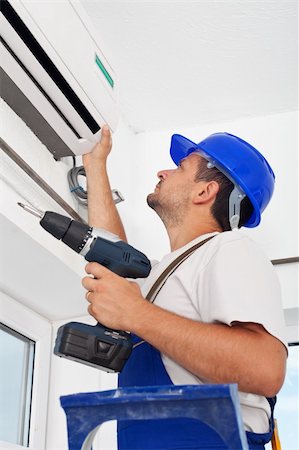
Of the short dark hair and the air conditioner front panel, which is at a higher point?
the air conditioner front panel

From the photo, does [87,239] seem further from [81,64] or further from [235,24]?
[235,24]

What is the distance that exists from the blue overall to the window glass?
584mm

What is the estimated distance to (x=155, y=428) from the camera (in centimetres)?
107

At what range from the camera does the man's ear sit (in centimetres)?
168

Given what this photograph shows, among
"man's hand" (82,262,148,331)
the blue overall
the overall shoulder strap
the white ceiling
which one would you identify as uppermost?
the white ceiling

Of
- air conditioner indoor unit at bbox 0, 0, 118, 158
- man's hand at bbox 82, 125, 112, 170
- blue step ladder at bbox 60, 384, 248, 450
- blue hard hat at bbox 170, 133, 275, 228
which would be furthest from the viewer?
man's hand at bbox 82, 125, 112, 170

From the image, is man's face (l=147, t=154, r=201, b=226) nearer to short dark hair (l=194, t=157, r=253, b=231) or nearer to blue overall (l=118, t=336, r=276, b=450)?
short dark hair (l=194, t=157, r=253, b=231)

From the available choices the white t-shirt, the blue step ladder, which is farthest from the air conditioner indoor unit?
the blue step ladder

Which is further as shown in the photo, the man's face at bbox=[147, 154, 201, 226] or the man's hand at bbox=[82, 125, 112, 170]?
the man's hand at bbox=[82, 125, 112, 170]

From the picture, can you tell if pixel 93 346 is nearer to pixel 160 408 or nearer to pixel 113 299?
pixel 113 299

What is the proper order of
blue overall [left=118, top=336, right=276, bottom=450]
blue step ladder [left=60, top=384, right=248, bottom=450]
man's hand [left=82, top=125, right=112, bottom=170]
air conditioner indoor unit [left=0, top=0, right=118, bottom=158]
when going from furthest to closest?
man's hand [left=82, top=125, right=112, bottom=170]
air conditioner indoor unit [left=0, top=0, right=118, bottom=158]
blue overall [left=118, top=336, right=276, bottom=450]
blue step ladder [left=60, top=384, right=248, bottom=450]

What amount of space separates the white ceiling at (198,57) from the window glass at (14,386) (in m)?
1.00

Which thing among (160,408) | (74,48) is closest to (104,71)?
(74,48)

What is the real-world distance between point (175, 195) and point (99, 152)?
285 millimetres
